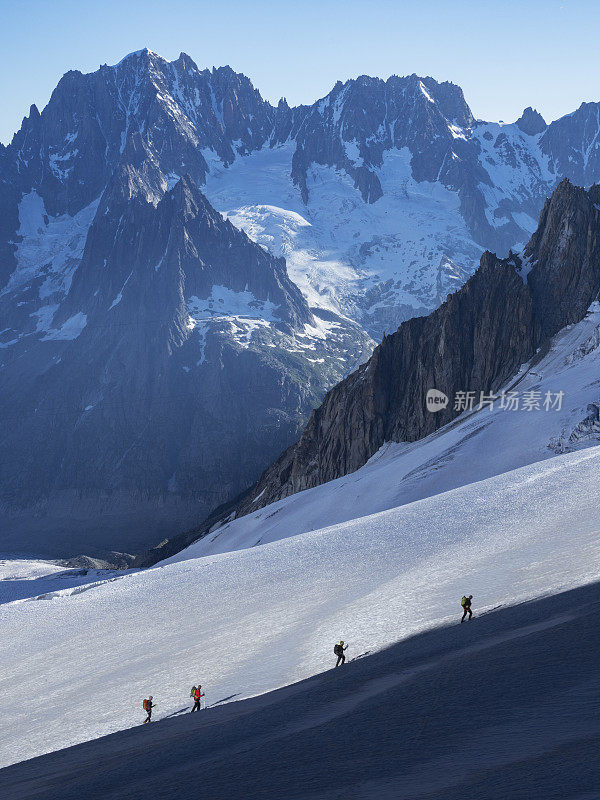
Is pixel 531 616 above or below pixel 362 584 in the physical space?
below

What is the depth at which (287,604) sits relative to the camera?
125 ft

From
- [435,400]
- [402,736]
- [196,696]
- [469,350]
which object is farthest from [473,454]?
[402,736]

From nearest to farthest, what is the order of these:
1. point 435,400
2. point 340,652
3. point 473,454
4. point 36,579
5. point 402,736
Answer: point 402,736, point 340,652, point 473,454, point 435,400, point 36,579

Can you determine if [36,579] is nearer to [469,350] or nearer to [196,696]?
[469,350]

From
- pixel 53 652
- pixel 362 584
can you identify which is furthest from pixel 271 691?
pixel 53 652

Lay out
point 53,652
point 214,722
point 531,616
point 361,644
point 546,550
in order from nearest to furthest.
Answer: point 214,722 < point 531,616 < point 361,644 < point 546,550 < point 53,652

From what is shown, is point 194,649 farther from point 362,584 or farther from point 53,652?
point 53,652

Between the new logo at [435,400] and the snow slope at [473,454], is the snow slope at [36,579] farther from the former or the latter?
the new logo at [435,400]

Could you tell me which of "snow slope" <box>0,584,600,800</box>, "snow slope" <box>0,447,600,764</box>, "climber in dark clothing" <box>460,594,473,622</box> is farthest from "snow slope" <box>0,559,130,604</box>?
"snow slope" <box>0,584,600,800</box>

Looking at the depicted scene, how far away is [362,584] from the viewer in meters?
38.0

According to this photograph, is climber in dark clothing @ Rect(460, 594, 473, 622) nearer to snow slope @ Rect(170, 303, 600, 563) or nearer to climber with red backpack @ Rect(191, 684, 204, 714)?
climber with red backpack @ Rect(191, 684, 204, 714)

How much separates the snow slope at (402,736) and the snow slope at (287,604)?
4.23 meters

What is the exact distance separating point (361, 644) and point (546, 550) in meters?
10.6

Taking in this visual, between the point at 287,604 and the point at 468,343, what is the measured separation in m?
79.5
